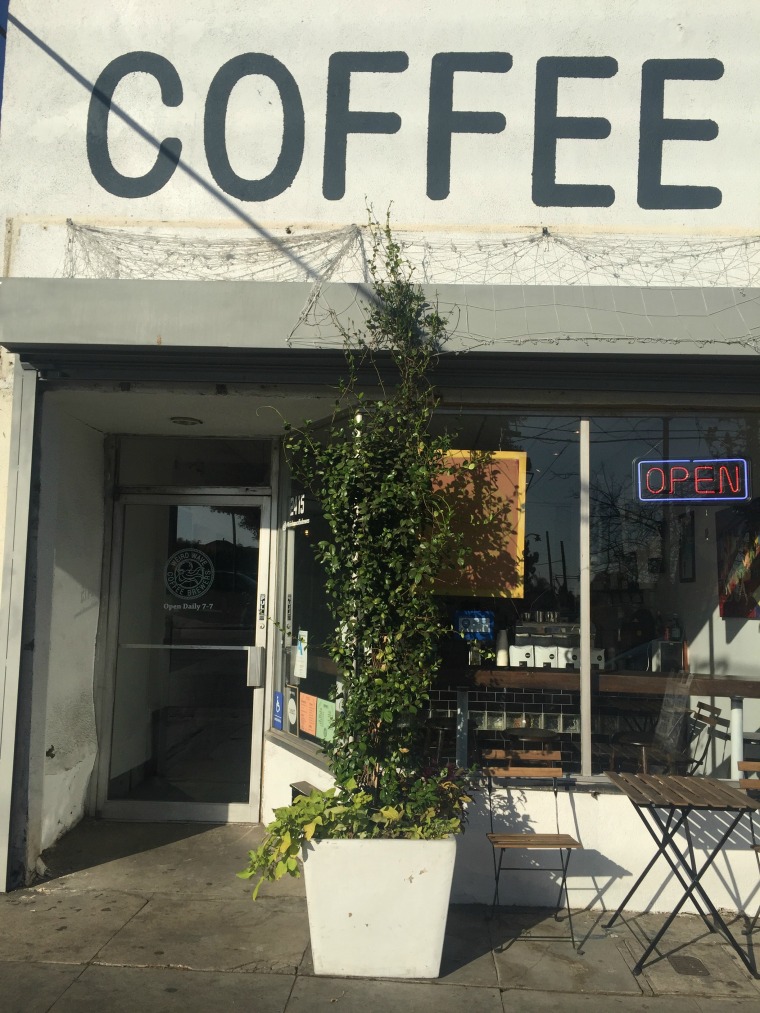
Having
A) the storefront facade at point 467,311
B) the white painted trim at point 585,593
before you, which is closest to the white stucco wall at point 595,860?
the storefront facade at point 467,311

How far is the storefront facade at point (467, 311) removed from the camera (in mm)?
5152

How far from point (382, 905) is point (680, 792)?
156cm

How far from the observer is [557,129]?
571cm

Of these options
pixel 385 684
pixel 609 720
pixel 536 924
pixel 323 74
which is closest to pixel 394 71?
pixel 323 74

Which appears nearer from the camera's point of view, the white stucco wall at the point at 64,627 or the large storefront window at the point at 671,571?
the large storefront window at the point at 671,571

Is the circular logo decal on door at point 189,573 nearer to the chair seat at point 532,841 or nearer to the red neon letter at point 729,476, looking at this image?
the chair seat at point 532,841

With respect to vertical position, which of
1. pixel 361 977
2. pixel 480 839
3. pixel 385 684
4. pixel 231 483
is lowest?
pixel 361 977

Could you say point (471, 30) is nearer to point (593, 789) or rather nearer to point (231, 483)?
point (231, 483)

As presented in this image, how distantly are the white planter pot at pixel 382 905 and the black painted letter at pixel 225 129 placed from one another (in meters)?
3.99

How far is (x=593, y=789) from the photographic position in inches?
203

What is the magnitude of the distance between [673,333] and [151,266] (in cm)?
320

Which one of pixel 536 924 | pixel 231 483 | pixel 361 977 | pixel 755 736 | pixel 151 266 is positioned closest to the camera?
pixel 361 977

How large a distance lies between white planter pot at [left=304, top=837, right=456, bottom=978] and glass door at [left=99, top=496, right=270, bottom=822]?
241cm

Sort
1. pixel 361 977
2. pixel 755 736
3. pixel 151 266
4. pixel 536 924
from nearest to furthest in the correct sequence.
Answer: pixel 361 977
pixel 536 924
pixel 755 736
pixel 151 266
